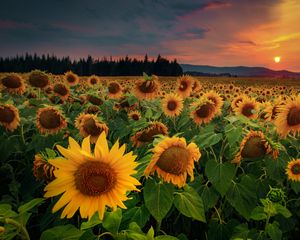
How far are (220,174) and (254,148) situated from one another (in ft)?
1.26

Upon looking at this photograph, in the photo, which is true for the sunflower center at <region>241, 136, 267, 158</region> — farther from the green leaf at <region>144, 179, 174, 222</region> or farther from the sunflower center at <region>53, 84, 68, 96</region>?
the sunflower center at <region>53, 84, 68, 96</region>

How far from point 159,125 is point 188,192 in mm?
1373

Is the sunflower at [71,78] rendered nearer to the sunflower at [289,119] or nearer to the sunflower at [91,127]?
the sunflower at [91,127]

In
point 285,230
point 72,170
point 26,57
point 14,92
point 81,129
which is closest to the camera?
point 72,170

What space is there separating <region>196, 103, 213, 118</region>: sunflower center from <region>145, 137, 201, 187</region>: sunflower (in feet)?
9.35

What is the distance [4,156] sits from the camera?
3.78 meters

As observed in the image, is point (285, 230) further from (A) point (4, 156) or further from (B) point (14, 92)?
(B) point (14, 92)

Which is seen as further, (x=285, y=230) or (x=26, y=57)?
(x=26, y=57)

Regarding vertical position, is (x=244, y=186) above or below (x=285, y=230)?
above

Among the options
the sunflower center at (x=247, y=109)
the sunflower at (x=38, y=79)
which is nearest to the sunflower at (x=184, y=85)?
the sunflower center at (x=247, y=109)

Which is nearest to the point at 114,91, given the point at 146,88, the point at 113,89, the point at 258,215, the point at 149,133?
the point at 113,89

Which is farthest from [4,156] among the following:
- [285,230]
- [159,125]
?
[285,230]

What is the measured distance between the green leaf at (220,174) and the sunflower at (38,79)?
14.1 feet

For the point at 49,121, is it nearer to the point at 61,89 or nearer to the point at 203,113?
the point at 203,113
